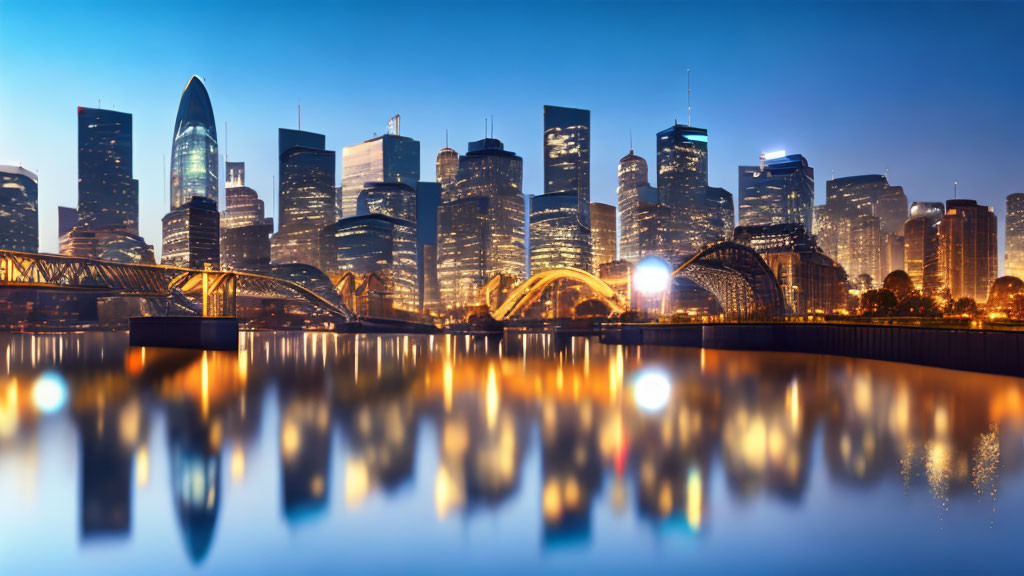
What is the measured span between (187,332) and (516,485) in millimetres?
77037

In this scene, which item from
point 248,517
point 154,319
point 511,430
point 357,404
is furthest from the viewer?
point 154,319

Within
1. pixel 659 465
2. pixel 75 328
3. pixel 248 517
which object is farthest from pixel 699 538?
pixel 75 328

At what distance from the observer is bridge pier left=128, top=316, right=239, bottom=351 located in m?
76.9

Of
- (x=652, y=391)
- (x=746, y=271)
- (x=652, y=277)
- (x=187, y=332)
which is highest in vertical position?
(x=746, y=271)

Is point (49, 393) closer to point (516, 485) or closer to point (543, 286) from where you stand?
point (516, 485)

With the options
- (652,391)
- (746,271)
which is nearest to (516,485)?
(652,391)

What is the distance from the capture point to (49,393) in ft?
113

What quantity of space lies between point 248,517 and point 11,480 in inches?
300

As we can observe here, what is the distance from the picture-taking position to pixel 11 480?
15.1 meters

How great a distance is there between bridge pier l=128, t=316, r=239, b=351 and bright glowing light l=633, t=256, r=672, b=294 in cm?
6444

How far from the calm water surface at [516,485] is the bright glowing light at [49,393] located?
2.17 feet

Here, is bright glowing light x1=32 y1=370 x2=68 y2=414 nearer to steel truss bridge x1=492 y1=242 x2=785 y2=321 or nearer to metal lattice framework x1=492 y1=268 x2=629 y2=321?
steel truss bridge x1=492 y1=242 x2=785 y2=321

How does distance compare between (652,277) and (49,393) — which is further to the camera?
(652,277)

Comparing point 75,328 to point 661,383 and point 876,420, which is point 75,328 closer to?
point 661,383
